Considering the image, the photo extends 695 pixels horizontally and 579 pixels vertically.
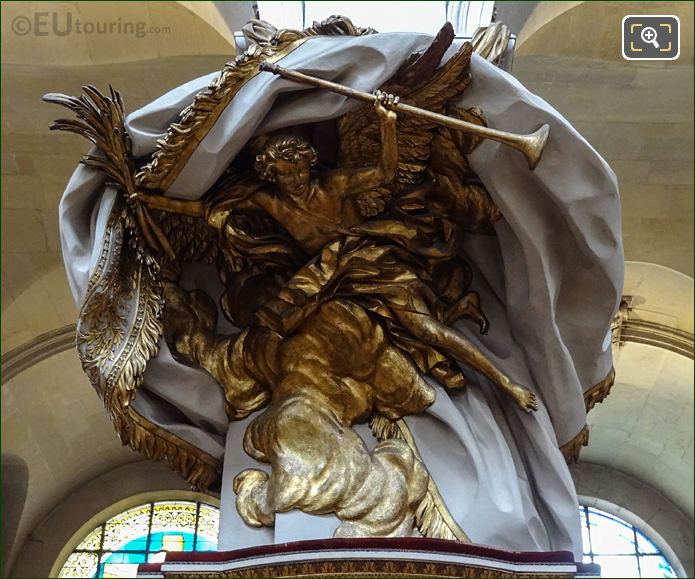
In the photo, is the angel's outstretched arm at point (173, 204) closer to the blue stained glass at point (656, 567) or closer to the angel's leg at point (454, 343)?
the angel's leg at point (454, 343)

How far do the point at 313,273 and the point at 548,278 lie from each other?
2.24 ft

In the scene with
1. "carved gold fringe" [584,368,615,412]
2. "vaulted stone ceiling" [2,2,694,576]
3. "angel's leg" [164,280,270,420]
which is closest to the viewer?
"angel's leg" [164,280,270,420]

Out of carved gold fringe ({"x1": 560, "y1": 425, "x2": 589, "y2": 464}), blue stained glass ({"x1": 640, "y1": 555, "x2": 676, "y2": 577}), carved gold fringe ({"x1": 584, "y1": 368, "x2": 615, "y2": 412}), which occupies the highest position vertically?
blue stained glass ({"x1": 640, "y1": 555, "x2": 676, "y2": 577})

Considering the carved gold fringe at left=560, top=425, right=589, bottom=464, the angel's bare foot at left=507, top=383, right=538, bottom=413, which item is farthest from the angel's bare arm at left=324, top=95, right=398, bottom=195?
the carved gold fringe at left=560, top=425, right=589, bottom=464

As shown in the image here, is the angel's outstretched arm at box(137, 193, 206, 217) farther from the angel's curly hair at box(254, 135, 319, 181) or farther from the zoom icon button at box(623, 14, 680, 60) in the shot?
the zoom icon button at box(623, 14, 680, 60)

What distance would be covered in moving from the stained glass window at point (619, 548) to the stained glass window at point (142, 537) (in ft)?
8.10

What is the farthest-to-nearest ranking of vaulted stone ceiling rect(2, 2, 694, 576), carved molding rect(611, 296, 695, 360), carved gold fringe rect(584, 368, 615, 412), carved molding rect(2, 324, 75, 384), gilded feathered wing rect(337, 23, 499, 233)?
carved molding rect(611, 296, 695, 360), carved molding rect(2, 324, 75, 384), vaulted stone ceiling rect(2, 2, 694, 576), carved gold fringe rect(584, 368, 615, 412), gilded feathered wing rect(337, 23, 499, 233)

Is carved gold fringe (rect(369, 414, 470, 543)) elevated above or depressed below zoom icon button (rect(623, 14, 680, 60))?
below

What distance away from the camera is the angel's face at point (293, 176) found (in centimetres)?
340

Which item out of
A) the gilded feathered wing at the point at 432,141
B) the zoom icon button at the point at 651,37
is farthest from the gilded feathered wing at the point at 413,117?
the zoom icon button at the point at 651,37

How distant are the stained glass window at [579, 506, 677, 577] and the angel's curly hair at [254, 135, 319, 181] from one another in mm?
5053

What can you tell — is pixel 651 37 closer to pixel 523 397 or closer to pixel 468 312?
pixel 468 312

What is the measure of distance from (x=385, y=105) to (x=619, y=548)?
5.44 metres

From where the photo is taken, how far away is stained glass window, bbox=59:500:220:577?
25.1ft
